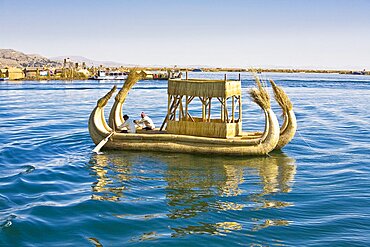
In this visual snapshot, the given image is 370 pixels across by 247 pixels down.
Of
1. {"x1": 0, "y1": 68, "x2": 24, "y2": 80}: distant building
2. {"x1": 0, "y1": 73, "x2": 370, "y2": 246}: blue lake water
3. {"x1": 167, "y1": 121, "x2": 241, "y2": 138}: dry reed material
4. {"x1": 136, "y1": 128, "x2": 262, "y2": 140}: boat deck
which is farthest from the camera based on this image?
{"x1": 0, "y1": 68, "x2": 24, "y2": 80}: distant building

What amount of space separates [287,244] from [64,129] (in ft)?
61.6

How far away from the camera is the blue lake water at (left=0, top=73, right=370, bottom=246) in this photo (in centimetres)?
941

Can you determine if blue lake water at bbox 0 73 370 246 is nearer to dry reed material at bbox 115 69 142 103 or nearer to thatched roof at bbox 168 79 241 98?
thatched roof at bbox 168 79 241 98

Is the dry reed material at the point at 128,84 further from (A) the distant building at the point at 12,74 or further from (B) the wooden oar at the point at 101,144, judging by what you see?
(A) the distant building at the point at 12,74

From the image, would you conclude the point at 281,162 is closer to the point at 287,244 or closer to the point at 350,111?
the point at 287,244

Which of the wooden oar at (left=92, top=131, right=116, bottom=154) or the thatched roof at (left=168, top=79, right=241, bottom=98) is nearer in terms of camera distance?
the thatched roof at (left=168, top=79, right=241, bottom=98)

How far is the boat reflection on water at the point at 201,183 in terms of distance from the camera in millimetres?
10453

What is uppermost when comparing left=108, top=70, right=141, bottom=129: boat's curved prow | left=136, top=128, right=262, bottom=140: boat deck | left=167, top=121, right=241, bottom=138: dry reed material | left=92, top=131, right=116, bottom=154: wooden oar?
left=108, top=70, right=141, bottom=129: boat's curved prow

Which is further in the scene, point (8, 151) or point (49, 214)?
point (8, 151)

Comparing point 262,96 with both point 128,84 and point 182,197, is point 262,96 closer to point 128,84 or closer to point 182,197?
point 128,84

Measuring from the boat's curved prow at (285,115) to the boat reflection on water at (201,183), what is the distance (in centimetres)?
73

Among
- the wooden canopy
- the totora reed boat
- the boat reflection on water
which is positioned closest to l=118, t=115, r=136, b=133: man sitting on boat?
the totora reed boat

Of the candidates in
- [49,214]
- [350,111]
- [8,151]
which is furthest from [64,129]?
[350,111]

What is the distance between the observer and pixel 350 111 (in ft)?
119
